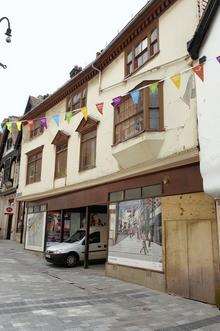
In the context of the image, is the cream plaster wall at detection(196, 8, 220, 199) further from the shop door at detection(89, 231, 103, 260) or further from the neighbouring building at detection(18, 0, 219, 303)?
the shop door at detection(89, 231, 103, 260)

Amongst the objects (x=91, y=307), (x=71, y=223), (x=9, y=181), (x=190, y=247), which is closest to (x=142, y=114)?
(x=190, y=247)

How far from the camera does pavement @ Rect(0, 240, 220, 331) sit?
25.2 ft

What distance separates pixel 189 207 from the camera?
1088cm

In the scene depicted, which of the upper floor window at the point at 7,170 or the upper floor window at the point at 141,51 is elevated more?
the upper floor window at the point at 141,51

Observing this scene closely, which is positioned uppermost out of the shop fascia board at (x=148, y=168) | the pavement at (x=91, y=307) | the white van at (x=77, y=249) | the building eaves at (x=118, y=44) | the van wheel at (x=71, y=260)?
the building eaves at (x=118, y=44)

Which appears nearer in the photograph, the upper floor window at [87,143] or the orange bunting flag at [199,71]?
the orange bunting flag at [199,71]

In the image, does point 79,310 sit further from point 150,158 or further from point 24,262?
point 24,262

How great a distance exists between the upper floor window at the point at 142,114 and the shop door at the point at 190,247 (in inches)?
109

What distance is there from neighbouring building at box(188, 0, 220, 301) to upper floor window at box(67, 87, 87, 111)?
9183 millimetres

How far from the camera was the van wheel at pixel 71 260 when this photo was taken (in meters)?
17.2

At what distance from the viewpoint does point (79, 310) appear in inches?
350

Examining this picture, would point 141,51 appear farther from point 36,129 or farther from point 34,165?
point 34,165

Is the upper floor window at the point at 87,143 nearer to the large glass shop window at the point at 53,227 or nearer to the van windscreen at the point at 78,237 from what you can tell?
the van windscreen at the point at 78,237

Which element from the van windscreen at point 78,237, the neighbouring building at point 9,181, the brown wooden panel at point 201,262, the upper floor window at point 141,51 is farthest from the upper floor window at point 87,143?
the neighbouring building at point 9,181
